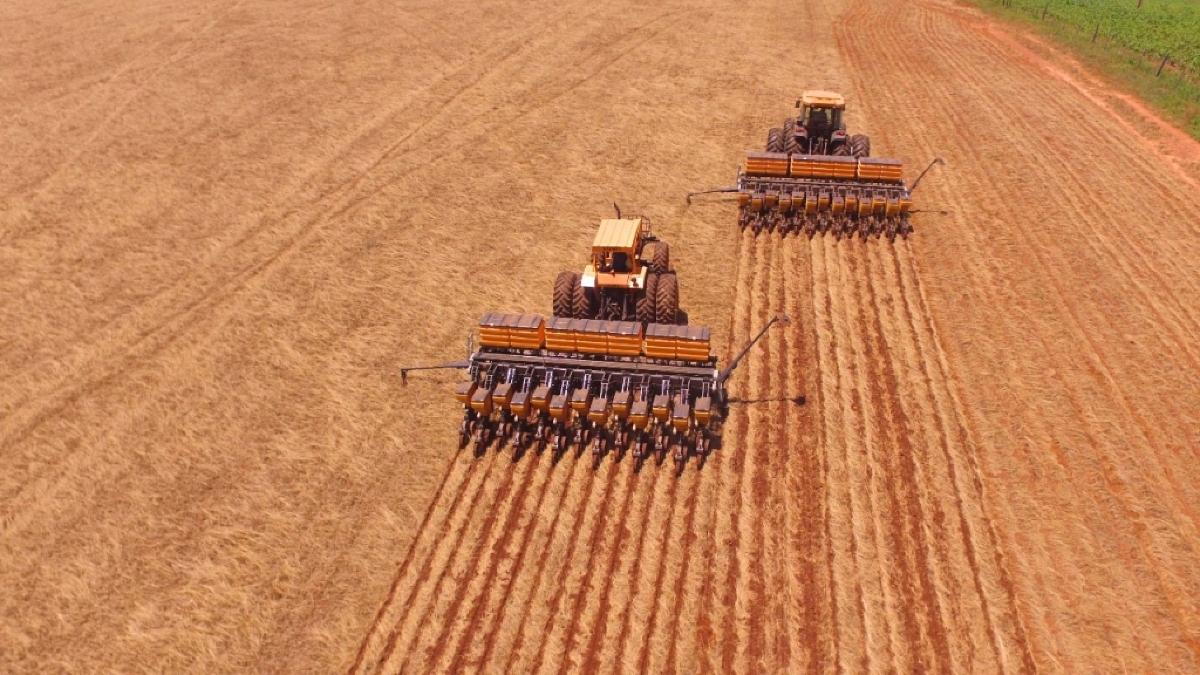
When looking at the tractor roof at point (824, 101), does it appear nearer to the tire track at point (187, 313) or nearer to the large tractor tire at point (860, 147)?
the large tractor tire at point (860, 147)

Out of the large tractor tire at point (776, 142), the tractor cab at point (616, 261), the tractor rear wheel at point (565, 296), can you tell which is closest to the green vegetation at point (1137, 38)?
the large tractor tire at point (776, 142)

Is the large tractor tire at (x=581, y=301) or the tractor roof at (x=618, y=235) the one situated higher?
the tractor roof at (x=618, y=235)

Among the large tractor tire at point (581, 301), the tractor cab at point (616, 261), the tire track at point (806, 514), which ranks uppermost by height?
the tractor cab at point (616, 261)

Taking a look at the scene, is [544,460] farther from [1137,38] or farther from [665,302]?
[1137,38]

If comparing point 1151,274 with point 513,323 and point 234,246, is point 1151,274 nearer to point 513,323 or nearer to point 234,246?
point 513,323

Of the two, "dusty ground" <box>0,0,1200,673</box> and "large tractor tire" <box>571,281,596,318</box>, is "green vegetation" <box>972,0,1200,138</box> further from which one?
"large tractor tire" <box>571,281,596,318</box>

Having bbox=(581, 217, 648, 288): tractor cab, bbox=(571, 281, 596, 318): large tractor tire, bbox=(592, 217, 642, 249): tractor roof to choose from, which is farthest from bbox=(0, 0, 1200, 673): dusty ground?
bbox=(592, 217, 642, 249): tractor roof
